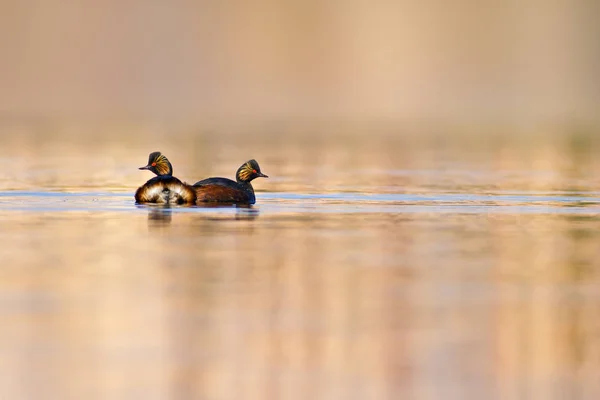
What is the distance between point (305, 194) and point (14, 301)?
44.4 ft

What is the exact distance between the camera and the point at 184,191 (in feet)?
82.7

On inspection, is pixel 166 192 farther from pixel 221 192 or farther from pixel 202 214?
pixel 202 214

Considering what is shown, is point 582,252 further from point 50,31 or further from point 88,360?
point 50,31

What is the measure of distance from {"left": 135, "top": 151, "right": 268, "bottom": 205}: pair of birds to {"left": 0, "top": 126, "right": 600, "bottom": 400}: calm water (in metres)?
0.29

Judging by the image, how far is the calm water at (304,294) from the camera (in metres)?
12.6

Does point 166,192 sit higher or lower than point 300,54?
lower

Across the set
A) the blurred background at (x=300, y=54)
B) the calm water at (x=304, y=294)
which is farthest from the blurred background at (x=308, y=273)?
the blurred background at (x=300, y=54)

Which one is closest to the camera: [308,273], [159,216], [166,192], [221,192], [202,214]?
[308,273]

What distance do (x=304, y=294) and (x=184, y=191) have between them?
919 cm

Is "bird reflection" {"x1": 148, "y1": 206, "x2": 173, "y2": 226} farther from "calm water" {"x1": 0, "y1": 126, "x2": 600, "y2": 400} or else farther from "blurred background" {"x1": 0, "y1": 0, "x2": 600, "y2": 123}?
"blurred background" {"x1": 0, "y1": 0, "x2": 600, "y2": 123}

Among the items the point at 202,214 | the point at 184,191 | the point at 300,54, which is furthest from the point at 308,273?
the point at 300,54

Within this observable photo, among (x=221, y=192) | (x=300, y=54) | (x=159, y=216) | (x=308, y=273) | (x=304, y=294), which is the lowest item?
(x=304, y=294)

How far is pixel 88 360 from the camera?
1311cm

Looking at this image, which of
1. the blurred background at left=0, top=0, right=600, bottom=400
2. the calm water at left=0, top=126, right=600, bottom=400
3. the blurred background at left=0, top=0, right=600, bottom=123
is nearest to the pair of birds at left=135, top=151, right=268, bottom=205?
the calm water at left=0, top=126, right=600, bottom=400
